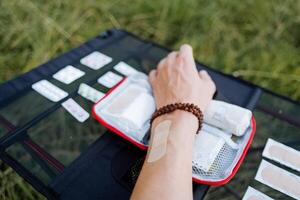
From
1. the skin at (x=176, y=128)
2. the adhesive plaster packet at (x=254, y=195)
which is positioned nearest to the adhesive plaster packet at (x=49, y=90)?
the skin at (x=176, y=128)

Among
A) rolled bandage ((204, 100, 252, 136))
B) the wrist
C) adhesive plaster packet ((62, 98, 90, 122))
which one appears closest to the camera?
the wrist

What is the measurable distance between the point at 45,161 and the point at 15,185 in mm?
286

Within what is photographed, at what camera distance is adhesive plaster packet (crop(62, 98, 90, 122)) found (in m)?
1.03

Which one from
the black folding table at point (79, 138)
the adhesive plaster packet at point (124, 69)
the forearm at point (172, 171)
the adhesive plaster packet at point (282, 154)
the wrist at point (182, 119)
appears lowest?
the black folding table at point (79, 138)

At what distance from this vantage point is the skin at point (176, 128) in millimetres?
676

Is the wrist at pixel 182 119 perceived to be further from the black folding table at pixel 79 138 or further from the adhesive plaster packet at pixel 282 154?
the adhesive plaster packet at pixel 282 154

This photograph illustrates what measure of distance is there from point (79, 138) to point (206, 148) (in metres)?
0.39

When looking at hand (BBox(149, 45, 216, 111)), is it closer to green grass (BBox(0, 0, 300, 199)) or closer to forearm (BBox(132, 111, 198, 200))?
forearm (BBox(132, 111, 198, 200))

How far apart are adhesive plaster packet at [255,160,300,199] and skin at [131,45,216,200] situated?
26cm

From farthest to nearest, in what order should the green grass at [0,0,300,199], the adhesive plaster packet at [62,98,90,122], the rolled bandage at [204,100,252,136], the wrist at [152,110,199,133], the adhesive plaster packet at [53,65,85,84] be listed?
the green grass at [0,0,300,199], the adhesive plaster packet at [53,65,85,84], the adhesive plaster packet at [62,98,90,122], the rolled bandage at [204,100,252,136], the wrist at [152,110,199,133]

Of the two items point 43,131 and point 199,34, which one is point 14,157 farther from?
point 199,34

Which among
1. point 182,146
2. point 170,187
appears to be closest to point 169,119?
point 182,146

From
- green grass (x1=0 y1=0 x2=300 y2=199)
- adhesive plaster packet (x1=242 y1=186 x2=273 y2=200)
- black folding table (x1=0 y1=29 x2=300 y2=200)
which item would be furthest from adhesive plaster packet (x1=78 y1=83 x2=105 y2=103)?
adhesive plaster packet (x1=242 y1=186 x2=273 y2=200)

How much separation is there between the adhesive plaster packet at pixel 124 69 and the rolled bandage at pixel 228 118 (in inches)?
14.9
